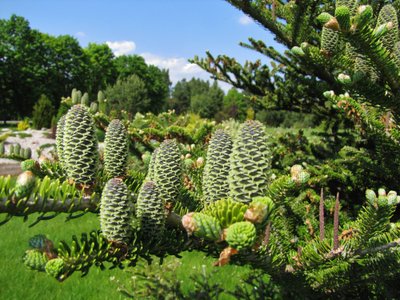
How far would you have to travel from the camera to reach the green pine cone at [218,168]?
40.6 inches

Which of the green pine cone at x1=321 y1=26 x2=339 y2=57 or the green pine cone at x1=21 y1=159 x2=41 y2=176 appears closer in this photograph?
the green pine cone at x1=21 y1=159 x2=41 y2=176

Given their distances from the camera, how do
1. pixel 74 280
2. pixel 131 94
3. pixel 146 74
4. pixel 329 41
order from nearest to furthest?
1. pixel 329 41
2. pixel 74 280
3. pixel 131 94
4. pixel 146 74

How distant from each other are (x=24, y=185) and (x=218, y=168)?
498 mm

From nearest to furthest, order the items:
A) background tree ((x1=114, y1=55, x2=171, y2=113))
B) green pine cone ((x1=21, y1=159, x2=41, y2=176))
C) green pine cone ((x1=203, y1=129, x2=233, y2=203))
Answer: green pine cone ((x1=203, y1=129, x2=233, y2=203)) < green pine cone ((x1=21, y1=159, x2=41, y2=176)) < background tree ((x1=114, y1=55, x2=171, y2=113))

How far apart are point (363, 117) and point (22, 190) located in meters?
1.77

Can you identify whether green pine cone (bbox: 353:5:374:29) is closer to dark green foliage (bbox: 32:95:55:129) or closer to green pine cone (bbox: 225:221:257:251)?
green pine cone (bbox: 225:221:257:251)

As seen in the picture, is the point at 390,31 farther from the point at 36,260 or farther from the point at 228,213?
the point at 36,260

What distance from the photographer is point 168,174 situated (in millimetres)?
1084

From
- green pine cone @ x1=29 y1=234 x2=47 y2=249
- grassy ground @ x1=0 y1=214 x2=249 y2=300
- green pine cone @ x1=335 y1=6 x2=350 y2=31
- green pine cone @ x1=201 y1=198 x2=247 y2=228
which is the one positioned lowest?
grassy ground @ x1=0 y1=214 x2=249 y2=300

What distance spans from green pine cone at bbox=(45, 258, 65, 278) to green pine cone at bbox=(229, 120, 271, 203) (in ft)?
1.43

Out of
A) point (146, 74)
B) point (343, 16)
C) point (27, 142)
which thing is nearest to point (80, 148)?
point (343, 16)

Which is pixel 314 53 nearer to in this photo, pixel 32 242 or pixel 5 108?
pixel 32 242

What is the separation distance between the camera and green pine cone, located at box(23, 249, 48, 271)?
865 millimetres

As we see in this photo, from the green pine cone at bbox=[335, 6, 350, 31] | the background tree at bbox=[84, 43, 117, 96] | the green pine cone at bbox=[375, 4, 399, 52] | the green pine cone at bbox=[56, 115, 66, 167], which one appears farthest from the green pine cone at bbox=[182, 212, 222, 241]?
the background tree at bbox=[84, 43, 117, 96]
